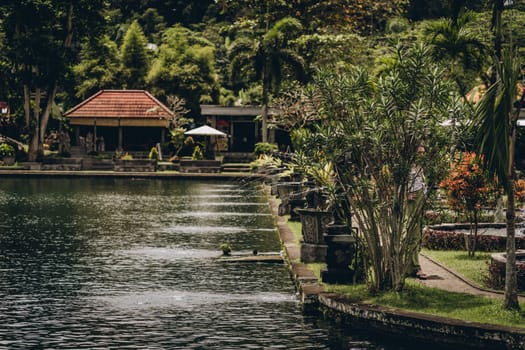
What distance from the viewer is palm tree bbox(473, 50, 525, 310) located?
12547mm

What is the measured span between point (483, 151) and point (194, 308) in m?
4.98

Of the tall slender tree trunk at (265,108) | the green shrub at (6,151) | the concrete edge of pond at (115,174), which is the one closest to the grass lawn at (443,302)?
the concrete edge of pond at (115,174)

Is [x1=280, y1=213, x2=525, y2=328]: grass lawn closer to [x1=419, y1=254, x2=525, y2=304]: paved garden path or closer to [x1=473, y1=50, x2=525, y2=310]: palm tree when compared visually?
[x1=419, y1=254, x2=525, y2=304]: paved garden path

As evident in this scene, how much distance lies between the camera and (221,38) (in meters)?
92.6

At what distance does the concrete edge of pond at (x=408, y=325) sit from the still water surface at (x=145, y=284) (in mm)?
306

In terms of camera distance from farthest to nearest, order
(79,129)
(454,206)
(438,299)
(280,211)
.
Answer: (79,129) → (280,211) → (454,206) → (438,299)

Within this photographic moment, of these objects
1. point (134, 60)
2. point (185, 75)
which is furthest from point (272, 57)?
point (134, 60)

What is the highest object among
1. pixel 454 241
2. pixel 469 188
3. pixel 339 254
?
pixel 469 188

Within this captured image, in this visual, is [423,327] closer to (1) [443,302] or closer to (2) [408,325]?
(2) [408,325]

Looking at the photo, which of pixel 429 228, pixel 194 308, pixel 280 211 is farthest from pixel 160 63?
pixel 194 308

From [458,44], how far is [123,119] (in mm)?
52723

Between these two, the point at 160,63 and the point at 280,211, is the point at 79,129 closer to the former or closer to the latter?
the point at 160,63

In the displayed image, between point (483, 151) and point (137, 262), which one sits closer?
point (483, 151)

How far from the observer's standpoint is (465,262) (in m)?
18.5
